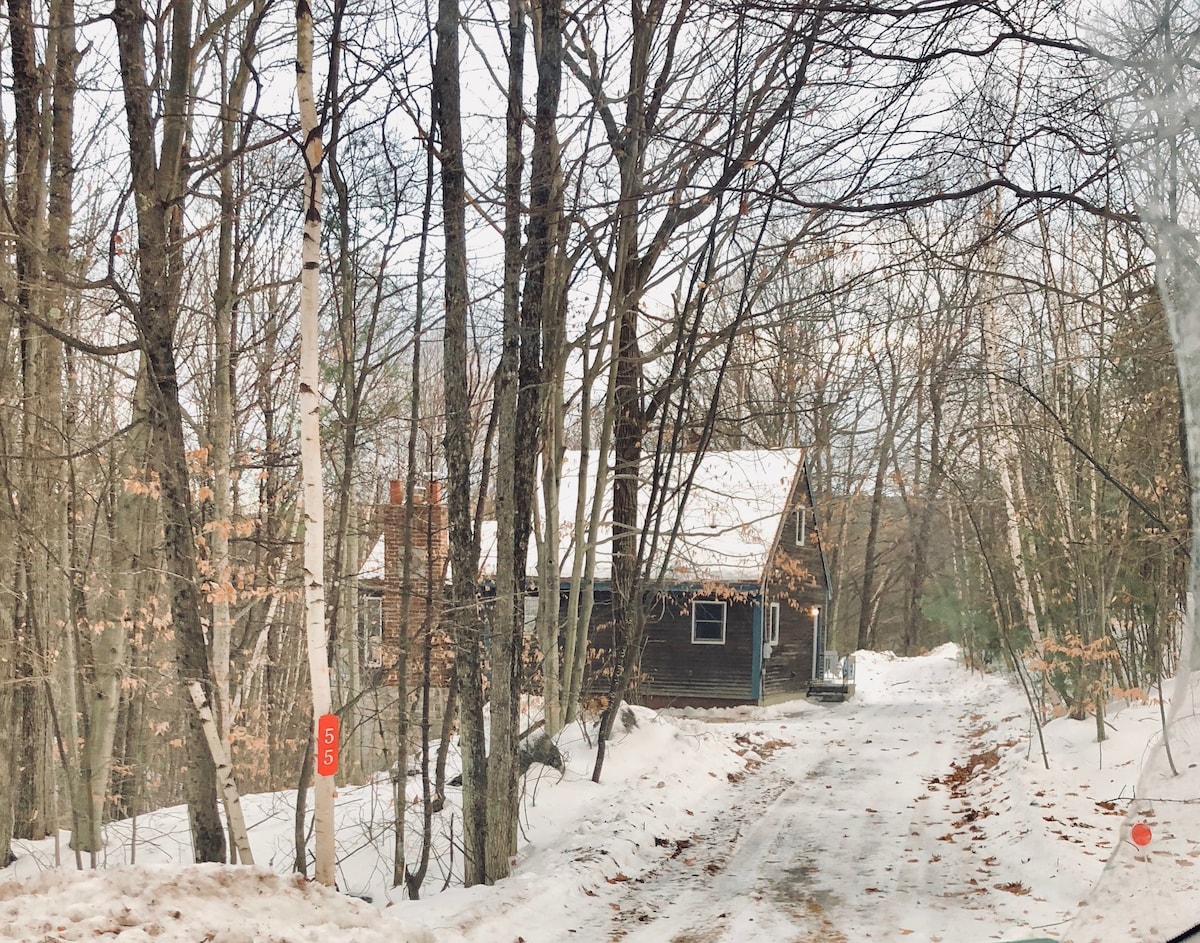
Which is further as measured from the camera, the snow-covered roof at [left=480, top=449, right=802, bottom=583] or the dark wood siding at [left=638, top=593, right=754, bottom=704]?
the dark wood siding at [left=638, top=593, right=754, bottom=704]

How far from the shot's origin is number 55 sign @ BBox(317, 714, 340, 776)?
5.45 metres

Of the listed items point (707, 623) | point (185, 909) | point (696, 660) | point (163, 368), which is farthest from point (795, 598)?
point (185, 909)

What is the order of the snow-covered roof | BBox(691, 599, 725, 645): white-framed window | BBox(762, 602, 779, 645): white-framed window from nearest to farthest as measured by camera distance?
the snow-covered roof → BBox(691, 599, 725, 645): white-framed window → BBox(762, 602, 779, 645): white-framed window

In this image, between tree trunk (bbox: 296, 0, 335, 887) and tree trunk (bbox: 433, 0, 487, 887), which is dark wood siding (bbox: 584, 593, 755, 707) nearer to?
tree trunk (bbox: 433, 0, 487, 887)

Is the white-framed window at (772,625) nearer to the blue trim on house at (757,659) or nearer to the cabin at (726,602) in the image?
the cabin at (726,602)

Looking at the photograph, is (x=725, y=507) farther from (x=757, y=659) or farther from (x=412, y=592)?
(x=412, y=592)

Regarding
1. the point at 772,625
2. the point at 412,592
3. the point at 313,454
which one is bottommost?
the point at 772,625

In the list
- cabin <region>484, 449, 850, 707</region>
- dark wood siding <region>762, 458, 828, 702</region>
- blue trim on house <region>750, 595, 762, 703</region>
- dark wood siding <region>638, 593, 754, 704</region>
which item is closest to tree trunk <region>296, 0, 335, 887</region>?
Result: cabin <region>484, 449, 850, 707</region>

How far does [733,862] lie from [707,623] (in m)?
13.9

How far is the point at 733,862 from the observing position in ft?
25.1

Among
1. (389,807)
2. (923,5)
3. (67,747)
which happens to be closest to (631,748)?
(389,807)

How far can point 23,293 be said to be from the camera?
9.12 meters

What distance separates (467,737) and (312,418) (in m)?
2.79

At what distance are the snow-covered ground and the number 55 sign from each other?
2.13ft
